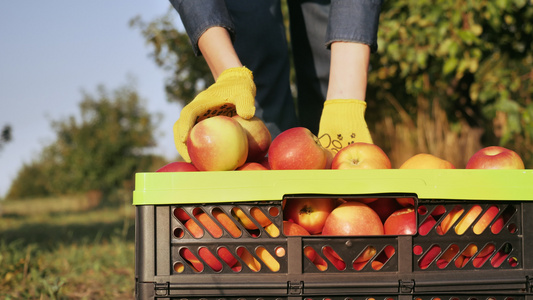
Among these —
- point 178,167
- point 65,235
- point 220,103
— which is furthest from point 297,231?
point 65,235

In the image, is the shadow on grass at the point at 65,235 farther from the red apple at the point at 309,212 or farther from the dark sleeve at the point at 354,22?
the red apple at the point at 309,212

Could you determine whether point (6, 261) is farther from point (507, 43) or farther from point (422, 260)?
point (507, 43)

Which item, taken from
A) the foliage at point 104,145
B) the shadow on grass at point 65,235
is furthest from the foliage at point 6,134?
the foliage at point 104,145

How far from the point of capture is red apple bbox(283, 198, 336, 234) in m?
1.24

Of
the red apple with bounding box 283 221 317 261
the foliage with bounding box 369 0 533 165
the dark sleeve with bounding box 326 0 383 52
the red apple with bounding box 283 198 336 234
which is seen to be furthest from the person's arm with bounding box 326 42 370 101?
the foliage with bounding box 369 0 533 165

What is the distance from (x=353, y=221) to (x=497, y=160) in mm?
455

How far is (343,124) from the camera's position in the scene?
172 cm

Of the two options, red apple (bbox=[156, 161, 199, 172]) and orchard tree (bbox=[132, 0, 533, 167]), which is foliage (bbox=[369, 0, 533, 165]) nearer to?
orchard tree (bbox=[132, 0, 533, 167])

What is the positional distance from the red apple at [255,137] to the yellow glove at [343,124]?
0.97ft

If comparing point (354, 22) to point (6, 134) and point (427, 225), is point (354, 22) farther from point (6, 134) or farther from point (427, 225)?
point (6, 134)

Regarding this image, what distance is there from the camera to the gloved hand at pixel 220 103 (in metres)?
1.41

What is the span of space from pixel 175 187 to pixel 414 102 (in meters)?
5.12

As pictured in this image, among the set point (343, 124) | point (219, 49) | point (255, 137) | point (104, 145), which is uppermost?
point (104, 145)

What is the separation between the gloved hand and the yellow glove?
1.10ft
